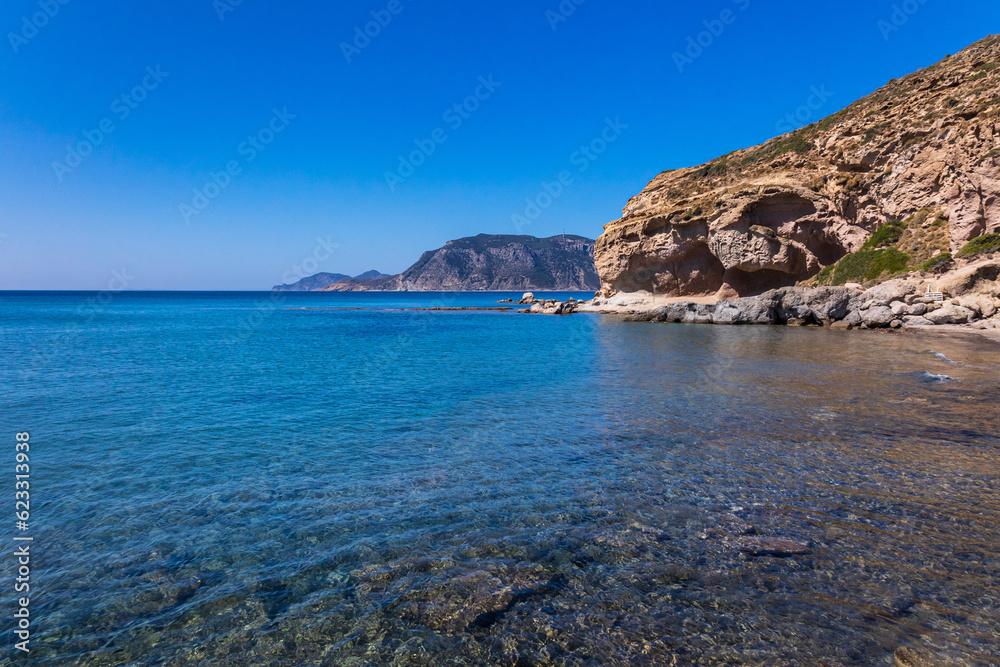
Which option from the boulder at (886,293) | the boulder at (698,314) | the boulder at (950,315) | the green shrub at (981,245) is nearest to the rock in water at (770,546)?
the boulder at (950,315)

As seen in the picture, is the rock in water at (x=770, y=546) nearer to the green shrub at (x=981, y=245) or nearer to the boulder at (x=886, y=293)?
the boulder at (x=886, y=293)

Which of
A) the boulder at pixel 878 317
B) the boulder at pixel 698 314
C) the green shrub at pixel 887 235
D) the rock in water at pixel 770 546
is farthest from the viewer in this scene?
the boulder at pixel 698 314

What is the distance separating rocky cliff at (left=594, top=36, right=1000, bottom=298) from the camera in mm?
35375

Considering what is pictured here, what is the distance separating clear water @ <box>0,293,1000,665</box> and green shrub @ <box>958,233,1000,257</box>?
25.2 m

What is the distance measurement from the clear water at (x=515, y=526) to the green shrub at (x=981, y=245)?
25.2 metres

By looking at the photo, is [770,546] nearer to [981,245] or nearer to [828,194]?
[981,245]

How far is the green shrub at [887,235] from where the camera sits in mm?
39500

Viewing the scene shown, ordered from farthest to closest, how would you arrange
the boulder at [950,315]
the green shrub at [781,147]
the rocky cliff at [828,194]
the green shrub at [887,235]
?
the green shrub at [781,147] → the green shrub at [887,235] → the rocky cliff at [828,194] → the boulder at [950,315]

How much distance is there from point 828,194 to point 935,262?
1278 centimetres

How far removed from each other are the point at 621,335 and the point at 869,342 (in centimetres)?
1371

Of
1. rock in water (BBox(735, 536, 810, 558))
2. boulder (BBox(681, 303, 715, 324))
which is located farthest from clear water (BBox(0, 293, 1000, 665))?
boulder (BBox(681, 303, 715, 324))

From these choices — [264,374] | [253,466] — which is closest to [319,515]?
[253,466]

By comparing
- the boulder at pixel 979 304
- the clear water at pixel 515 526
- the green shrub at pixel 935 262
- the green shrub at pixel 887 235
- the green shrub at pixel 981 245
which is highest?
the green shrub at pixel 887 235

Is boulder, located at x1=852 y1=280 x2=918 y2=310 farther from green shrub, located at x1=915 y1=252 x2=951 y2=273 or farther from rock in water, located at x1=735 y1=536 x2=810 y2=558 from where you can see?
rock in water, located at x1=735 y1=536 x2=810 y2=558
